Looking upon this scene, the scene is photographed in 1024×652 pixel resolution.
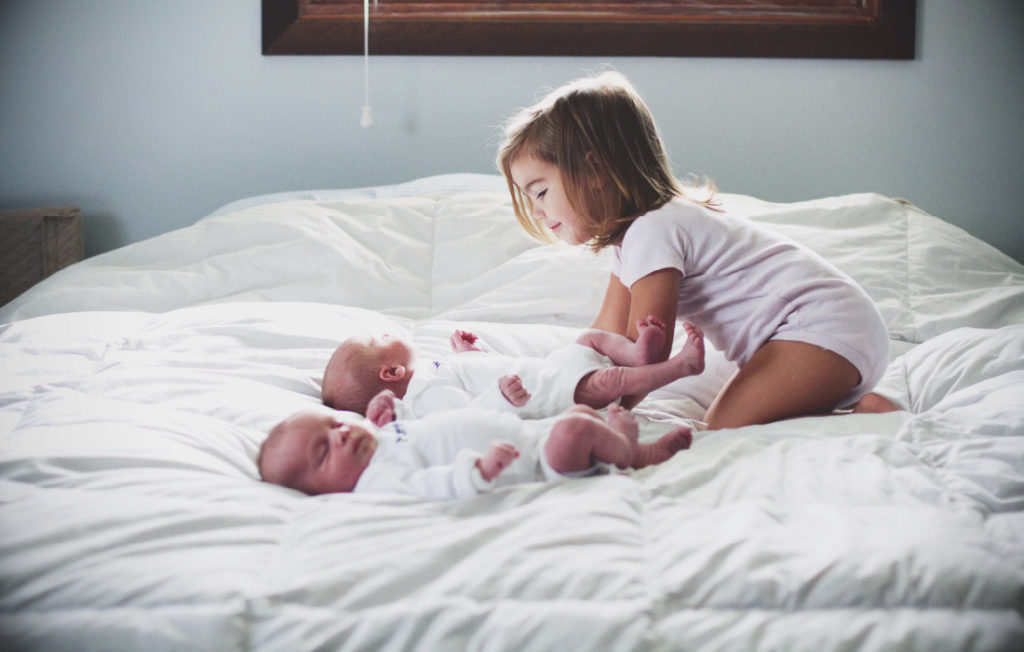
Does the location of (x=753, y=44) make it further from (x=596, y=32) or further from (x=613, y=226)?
(x=613, y=226)

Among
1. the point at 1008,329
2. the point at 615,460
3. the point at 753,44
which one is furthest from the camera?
the point at 753,44

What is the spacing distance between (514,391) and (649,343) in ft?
0.61

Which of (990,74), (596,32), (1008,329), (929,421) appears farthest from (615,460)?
(990,74)

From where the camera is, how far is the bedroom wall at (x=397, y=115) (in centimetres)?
202

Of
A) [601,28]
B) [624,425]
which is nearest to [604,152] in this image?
[624,425]

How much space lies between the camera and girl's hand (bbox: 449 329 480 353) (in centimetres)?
125

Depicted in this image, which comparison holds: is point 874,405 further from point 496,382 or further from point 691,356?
point 496,382

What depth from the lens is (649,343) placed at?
1.05 m

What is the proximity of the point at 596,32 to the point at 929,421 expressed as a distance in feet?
4.40

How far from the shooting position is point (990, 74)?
201cm

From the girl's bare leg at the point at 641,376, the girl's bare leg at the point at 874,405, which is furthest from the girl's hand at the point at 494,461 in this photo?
the girl's bare leg at the point at 874,405

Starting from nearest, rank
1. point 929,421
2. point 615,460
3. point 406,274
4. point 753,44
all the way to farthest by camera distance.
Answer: point 615,460 → point 929,421 → point 406,274 → point 753,44

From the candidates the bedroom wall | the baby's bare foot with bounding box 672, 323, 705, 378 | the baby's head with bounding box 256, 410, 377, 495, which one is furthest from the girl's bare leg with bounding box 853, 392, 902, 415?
the bedroom wall

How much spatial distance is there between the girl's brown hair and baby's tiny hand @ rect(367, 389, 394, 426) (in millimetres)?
415
